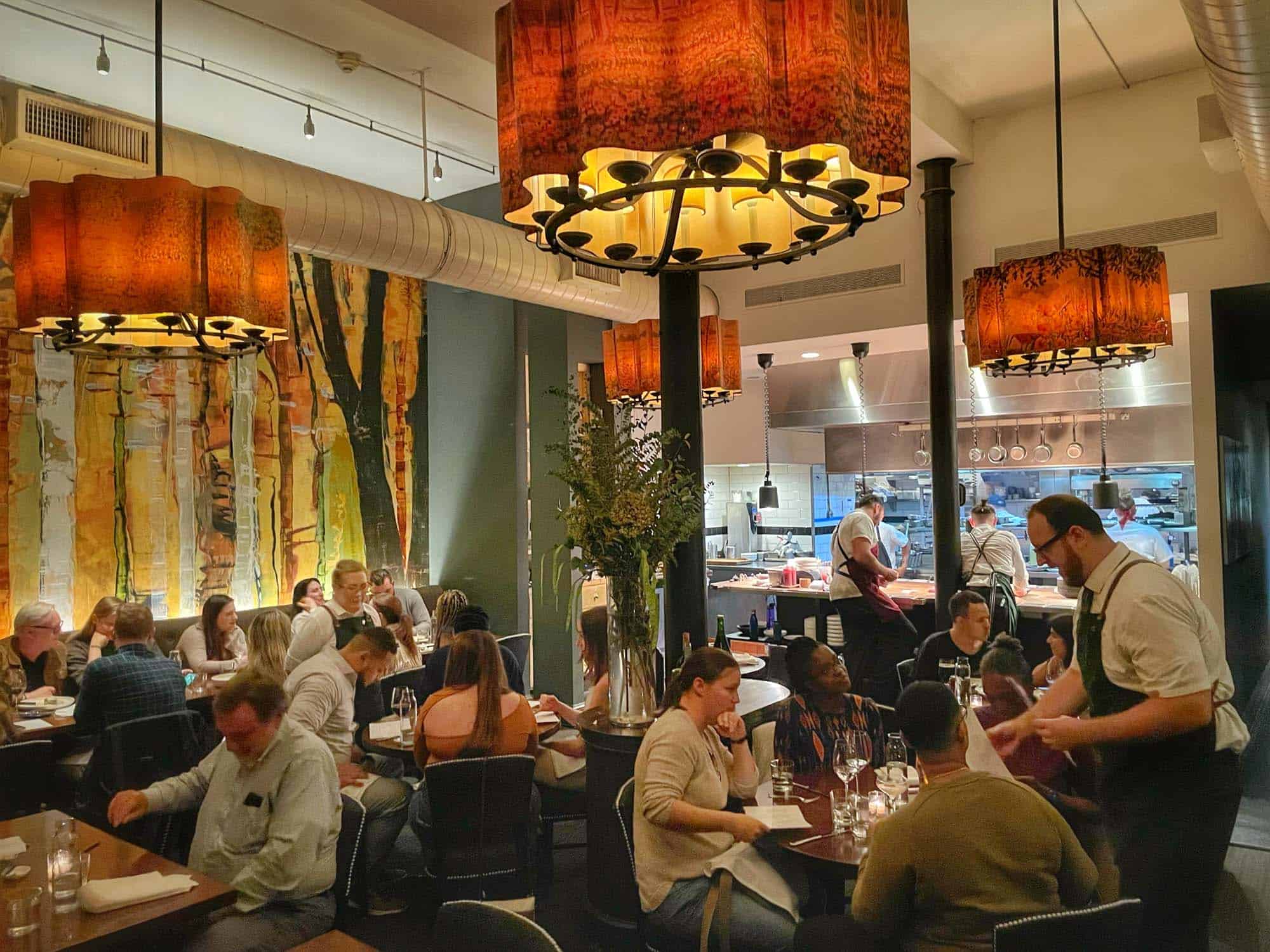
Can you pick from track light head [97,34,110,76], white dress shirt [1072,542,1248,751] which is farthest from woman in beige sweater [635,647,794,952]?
track light head [97,34,110,76]

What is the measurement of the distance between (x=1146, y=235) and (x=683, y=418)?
3607 mm

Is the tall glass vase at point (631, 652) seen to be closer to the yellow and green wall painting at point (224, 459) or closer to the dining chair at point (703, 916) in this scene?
the dining chair at point (703, 916)

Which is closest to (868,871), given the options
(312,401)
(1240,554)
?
(1240,554)

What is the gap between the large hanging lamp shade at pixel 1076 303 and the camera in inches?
142

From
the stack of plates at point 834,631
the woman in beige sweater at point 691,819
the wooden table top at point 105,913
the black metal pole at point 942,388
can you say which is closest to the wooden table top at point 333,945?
the wooden table top at point 105,913

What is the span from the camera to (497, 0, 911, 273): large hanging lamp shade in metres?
1.48

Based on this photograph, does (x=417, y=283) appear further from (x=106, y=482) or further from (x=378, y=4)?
(x=378, y=4)

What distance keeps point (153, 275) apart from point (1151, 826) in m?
3.62

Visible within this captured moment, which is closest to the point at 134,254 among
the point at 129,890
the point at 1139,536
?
the point at 129,890

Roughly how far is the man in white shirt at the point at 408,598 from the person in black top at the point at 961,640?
408 centimetres

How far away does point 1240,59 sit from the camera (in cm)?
263

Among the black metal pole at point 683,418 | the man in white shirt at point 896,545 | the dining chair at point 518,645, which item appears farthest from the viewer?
the man in white shirt at point 896,545

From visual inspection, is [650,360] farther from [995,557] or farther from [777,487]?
[777,487]

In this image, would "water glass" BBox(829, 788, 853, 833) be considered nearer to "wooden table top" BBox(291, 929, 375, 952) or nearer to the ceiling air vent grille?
"wooden table top" BBox(291, 929, 375, 952)
